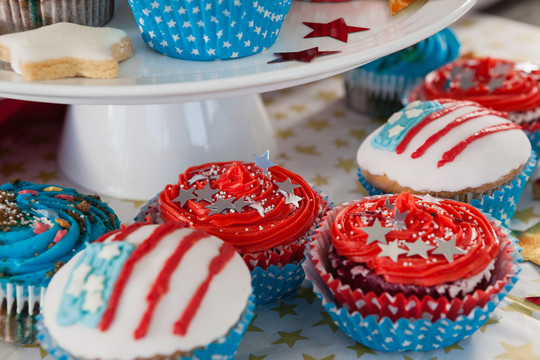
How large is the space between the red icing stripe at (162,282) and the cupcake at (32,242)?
0.28 m

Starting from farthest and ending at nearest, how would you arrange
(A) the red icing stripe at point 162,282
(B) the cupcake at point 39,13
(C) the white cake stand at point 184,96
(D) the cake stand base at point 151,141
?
(D) the cake stand base at point 151,141
(B) the cupcake at point 39,13
(C) the white cake stand at point 184,96
(A) the red icing stripe at point 162,282

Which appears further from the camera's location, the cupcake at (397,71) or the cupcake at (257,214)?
the cupcake at (397,71)

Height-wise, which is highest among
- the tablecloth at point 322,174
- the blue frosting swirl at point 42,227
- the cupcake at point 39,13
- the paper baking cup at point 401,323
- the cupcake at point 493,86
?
the cupcake at point 39,13

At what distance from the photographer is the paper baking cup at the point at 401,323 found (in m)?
1.29

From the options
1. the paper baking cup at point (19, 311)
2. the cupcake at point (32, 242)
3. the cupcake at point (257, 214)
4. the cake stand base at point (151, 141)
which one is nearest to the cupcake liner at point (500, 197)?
the cupcake at point (257, 214)

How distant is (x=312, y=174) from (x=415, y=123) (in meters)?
0.47

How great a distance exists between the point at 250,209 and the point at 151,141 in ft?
1.71

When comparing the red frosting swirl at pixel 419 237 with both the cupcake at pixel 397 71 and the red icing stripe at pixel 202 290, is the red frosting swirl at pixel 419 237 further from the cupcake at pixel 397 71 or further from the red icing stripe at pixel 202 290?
the cupcake at pixel 397 71

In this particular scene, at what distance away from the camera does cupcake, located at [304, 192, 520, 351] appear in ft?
4.18

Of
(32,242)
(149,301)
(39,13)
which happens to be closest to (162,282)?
(149,301)

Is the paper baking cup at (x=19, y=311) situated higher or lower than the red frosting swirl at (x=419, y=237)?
lower

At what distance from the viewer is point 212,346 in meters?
1.15

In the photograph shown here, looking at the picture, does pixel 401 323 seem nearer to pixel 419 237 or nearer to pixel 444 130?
pixel 419 237

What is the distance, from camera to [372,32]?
155 cm
